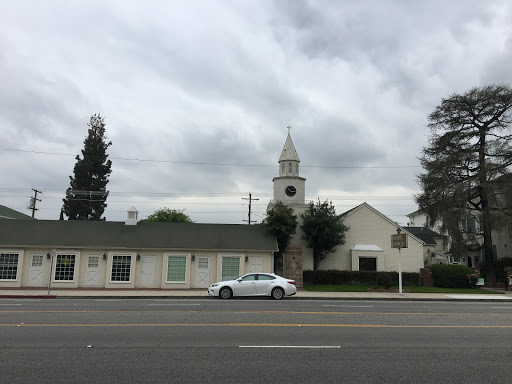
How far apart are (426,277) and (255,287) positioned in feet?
54.4

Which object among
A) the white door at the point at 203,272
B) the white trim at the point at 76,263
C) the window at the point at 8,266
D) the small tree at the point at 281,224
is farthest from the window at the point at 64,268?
the small tree at the point at 281,224

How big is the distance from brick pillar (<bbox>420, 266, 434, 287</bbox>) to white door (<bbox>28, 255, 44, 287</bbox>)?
1063 inches

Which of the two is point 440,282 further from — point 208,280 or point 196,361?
point 196,361

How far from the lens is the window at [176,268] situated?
26328 mm

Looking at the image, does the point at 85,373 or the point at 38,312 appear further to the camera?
the point at 38,312

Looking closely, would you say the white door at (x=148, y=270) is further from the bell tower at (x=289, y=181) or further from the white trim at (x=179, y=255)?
the bell tower at (x=289, y=181)

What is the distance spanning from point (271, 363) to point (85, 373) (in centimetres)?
311

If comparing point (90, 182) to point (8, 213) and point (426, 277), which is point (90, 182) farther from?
point (426, 277)

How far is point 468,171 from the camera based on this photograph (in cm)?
3191

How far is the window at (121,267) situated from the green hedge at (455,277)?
22050 mm

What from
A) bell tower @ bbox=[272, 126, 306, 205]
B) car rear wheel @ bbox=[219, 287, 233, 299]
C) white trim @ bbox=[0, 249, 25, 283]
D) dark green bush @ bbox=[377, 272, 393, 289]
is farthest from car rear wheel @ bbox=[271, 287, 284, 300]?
white trim @ bbox=[0, 249, 25, 283]

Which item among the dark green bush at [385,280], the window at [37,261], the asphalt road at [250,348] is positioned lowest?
the asphalt road at [250,348]

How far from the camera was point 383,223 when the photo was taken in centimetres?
3394

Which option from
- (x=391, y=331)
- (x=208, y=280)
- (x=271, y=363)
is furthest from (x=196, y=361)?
(x=208, y=280)
